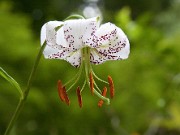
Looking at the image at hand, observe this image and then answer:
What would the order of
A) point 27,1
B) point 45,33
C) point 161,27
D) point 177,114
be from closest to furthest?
1. point 45,33
2. point 177,114
3. point 27,1
4. point 161,27

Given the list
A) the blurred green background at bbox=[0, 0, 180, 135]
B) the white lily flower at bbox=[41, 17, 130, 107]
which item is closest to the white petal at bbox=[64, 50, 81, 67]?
the white lily flower at bbox=[41, 17, 130, 107]

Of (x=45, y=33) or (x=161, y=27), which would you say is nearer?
(x=45, y=33)

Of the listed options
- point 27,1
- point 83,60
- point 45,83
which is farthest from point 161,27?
point 83,60

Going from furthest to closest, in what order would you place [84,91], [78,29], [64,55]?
[84,91]
[64,55]
[78,29]

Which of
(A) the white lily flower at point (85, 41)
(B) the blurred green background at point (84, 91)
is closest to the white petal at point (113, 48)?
(A) the white lily flower at point (85, 41)

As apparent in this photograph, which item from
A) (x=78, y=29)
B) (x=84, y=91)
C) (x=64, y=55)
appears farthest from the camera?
(x=84, y=91)

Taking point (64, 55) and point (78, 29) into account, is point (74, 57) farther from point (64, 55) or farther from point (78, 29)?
point (78, 29)

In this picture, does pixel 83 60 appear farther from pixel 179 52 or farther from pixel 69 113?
pixel 69 113

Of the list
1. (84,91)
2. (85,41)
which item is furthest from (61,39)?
(84,91)
